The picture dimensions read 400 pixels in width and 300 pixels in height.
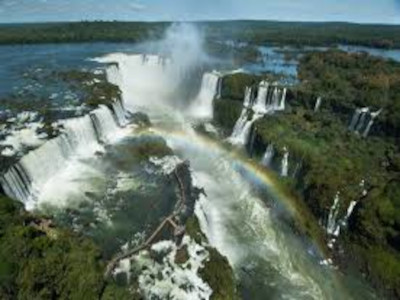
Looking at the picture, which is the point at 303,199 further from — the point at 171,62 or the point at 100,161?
the point at 171,62

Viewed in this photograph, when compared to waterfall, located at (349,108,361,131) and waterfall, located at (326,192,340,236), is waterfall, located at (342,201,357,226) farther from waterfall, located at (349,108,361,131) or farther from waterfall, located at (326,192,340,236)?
waterfall, located at (349,108,361,131)

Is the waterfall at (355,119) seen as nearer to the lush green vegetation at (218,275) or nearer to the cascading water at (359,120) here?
the cascading water at (359,120)

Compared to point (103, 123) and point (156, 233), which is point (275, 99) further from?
point (156, 233)

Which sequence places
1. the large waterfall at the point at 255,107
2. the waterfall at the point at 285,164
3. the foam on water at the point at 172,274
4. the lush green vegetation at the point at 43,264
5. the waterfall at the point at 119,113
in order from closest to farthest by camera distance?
the lush green vegetation at the point at 43,264, the foam on water at the point at 172,274, the waterfall at the point at 285,164, the large waterfall at the point at 255,107, the waterfall at the point at 119,113

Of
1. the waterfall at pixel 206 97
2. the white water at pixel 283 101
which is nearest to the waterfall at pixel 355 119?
the white water at pixel 283 101

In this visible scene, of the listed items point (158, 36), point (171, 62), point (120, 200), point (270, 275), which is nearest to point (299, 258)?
point (270, 275)
